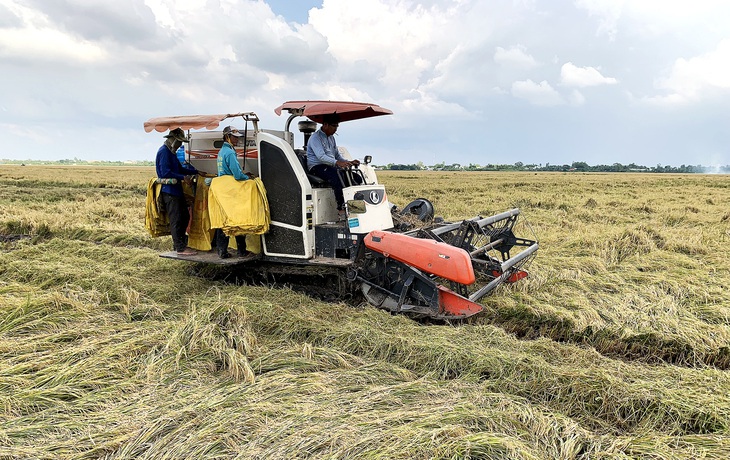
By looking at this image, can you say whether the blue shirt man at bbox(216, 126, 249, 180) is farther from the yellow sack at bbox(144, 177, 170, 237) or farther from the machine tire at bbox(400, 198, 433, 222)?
the machine tire at bbox(400, 198, 433, 222)

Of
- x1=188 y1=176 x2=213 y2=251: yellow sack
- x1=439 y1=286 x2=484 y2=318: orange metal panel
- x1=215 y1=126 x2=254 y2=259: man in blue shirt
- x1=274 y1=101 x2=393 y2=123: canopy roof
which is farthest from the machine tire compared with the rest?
x1=188 y1=176 x2=213 y2=251: yellow sack

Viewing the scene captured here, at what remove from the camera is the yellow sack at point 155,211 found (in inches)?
259

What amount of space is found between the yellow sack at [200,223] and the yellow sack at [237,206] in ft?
2.86

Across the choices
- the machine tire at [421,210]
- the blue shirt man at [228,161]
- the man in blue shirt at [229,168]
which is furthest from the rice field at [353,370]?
the machine tire at [421,210]

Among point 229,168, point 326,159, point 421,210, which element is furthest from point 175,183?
point 421,210

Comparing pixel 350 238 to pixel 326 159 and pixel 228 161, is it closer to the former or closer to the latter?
Result: pixel 326 159

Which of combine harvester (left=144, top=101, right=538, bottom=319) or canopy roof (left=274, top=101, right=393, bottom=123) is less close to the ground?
canopy roof (left=274, top=101, right=393, bottom=123)

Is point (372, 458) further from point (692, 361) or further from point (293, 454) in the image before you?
point (692, 361)

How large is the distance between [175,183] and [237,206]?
52.4 inches

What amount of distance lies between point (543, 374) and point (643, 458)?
1.03m

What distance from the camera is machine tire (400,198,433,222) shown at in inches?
296

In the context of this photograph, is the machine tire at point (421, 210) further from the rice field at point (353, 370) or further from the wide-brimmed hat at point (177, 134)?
the wide-brimmed hat at point (177, 134)

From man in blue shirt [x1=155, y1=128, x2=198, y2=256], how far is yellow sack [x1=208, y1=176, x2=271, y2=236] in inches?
37.1

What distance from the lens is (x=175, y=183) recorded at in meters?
6.41
